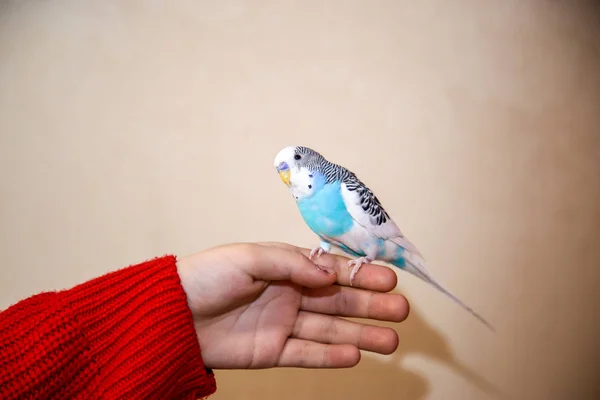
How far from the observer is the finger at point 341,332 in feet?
2.72

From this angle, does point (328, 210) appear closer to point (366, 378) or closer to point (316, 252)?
point (316, 252)

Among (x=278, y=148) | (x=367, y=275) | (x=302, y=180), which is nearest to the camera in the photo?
(x=302, y=180)

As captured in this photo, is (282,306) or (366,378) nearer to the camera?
(282,306)

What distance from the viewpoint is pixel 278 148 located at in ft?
3.43

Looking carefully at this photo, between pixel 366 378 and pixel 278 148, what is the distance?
0.62 m

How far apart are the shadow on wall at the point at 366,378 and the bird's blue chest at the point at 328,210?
0.51m

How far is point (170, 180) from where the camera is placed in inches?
40.7

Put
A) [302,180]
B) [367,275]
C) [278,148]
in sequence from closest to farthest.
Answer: [302,180]
[367,275]
[278,148]

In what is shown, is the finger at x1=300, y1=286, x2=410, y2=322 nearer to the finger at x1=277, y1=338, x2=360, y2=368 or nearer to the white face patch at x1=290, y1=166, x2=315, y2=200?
the finger at x1=277, y1=338, x2=360, y2=368

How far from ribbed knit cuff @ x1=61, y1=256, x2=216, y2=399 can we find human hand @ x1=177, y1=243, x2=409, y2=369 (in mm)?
42

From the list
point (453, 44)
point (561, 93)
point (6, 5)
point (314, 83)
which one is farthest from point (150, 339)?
point (561, 93)

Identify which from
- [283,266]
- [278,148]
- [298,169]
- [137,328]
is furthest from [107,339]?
[278,148]

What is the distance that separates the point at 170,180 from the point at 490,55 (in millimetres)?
924

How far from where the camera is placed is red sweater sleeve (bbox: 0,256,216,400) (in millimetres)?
604
